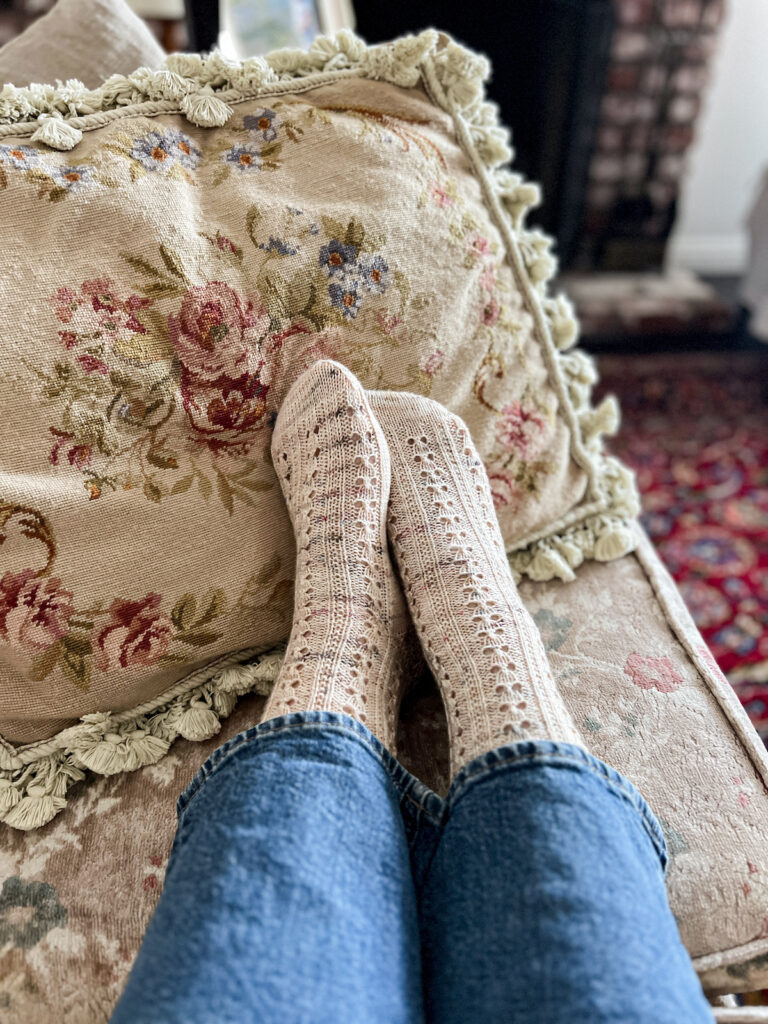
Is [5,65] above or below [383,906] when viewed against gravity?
above

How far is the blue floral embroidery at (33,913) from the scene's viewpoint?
1.66 ft

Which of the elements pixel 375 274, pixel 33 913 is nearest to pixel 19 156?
pixel 375 274

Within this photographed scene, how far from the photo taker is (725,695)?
24.8 inches

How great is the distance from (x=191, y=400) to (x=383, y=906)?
405mm

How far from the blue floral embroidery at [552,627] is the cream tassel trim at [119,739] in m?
0.24

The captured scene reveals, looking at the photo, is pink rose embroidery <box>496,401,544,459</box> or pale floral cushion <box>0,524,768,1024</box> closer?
pale floral cushion <box>0,524,768,1024</box>

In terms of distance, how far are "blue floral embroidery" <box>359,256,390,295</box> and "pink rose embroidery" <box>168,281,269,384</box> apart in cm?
10

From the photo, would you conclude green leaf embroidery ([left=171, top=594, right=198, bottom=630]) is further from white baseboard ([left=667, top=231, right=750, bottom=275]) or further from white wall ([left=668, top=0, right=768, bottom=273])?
white baseboard ([left=667, top=231, right=750, bottom=275])

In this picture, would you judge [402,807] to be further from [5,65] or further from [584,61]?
[584,61]

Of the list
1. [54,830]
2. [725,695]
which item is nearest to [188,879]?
[54,830]

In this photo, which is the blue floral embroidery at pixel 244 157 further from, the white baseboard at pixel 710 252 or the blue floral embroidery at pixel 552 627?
the white baseboard at pixel 710 252

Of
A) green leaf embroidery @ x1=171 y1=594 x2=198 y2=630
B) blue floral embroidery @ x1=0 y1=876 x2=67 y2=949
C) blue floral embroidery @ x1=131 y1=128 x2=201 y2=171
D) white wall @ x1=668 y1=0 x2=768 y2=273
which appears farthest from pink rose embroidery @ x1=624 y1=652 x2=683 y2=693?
white wall @ x1=668 y1=0 x2=768 y2=273

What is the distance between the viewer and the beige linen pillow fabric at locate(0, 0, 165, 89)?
0.69 metres

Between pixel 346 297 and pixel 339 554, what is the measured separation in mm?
229
